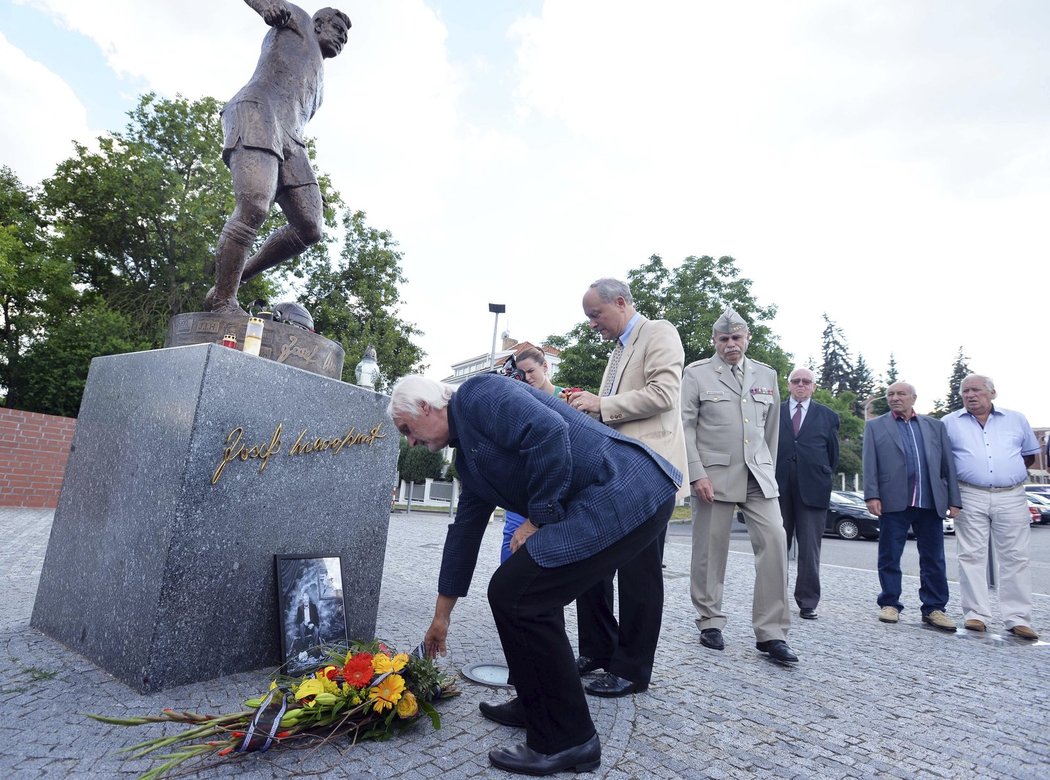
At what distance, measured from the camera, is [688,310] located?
28891mm

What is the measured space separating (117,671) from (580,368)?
26777 millimetres

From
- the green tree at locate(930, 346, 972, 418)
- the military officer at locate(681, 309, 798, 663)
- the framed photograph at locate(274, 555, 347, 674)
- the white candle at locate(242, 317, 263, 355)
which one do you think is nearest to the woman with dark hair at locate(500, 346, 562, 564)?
the military officer at locate(681, 309, 798, 663)

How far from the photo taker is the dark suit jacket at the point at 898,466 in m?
5.13

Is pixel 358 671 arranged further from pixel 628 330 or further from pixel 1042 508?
pixel 1042 508

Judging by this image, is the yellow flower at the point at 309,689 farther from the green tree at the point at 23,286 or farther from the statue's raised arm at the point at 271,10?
the green tree at the point at 23,286

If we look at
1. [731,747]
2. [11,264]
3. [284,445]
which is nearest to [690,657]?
[731,747]

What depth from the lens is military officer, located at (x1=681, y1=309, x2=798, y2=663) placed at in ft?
12.2

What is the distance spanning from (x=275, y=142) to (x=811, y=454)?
4925 mm

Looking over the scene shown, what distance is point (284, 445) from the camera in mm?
3039

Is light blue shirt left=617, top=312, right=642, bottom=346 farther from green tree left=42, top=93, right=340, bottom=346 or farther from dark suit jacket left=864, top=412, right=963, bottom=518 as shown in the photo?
green tree left=42, top=93, right=340, bottom=346

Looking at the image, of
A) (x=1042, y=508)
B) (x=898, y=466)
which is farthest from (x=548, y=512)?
(x=1042, y=508)

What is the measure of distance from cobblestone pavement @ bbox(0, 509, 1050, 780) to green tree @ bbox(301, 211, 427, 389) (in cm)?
2213

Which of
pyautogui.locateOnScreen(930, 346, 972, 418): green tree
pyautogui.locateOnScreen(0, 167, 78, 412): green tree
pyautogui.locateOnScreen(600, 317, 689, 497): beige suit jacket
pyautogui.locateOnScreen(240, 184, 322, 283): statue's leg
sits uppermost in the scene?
pyautogui.locateOnScreen(930, 346, 972, 418): green tree

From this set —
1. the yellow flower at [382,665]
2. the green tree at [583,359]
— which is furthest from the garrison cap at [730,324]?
the green tree at [583,359]
